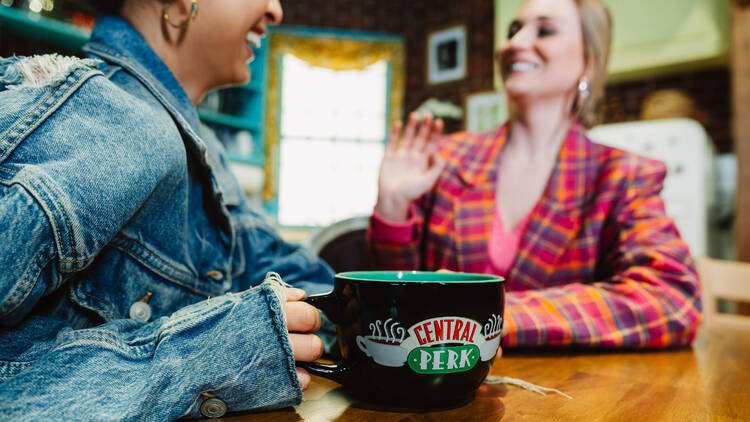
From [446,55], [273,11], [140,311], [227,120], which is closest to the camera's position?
[140,311]

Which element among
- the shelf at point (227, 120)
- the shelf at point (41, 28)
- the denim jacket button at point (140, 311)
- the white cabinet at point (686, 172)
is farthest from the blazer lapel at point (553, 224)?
the shelf at point (227, 120)

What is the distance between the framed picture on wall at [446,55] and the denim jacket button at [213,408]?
439cm

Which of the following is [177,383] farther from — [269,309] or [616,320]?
[616,320]

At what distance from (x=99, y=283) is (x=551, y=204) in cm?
75

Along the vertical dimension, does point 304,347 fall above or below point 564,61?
below

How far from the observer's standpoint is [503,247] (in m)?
0.94

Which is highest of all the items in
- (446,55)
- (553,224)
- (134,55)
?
(446,55)

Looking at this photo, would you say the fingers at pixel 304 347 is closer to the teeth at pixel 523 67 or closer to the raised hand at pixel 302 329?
the raised hand at pixel 302 329

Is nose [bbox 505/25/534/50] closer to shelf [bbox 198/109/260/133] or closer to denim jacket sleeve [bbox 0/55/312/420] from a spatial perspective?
denim jacket sleeve [bbox 0/55/312/420]

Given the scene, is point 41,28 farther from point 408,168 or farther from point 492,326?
point 492,326

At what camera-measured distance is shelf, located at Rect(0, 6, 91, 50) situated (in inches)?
99.2

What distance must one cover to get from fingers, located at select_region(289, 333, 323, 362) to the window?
4.27 metres

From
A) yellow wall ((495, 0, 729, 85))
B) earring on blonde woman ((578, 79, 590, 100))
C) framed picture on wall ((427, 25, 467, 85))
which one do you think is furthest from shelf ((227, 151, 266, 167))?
earring on blonde woman ((578, 79, 590, 100))

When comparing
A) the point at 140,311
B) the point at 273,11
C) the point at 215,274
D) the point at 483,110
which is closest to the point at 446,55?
the point at 483,110
